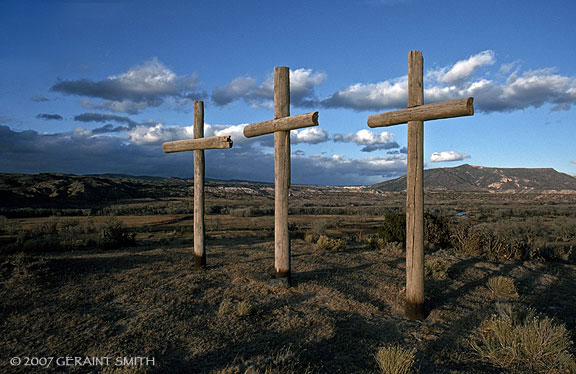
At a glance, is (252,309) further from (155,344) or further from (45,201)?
(45,201)

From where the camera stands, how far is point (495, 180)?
120 meters

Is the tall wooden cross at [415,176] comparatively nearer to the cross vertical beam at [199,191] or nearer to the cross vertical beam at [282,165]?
the cross vertical beam at [282,165]

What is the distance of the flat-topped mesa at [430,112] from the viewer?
4.83 m

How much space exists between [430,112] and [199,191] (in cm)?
578

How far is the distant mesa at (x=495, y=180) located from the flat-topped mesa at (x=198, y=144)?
115m

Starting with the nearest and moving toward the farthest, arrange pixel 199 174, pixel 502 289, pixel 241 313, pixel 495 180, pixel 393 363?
pixel 393 363 < pixel 241 313 < pixel 502 289 < pixel 199 174 < pixel 495 180

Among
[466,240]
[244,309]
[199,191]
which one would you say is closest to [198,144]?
[199,191]

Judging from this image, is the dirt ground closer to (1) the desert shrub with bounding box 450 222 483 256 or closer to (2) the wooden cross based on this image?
(2) the wooden cross

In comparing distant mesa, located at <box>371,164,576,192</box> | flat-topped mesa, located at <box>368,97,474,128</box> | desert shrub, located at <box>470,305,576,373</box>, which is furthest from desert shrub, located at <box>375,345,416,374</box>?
distant mesa, located at <box>371,164,576,192</box>

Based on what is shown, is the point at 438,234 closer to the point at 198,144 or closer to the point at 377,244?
the point at 377,244

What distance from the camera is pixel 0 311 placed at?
5.45m

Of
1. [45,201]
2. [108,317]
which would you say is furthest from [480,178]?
[108,317]

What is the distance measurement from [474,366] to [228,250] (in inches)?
324

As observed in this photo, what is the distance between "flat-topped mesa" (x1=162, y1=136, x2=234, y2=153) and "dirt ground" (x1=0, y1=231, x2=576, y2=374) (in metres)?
3.08
